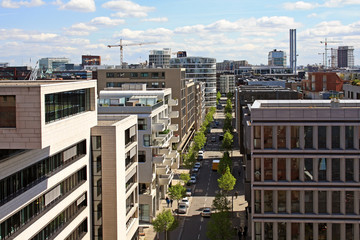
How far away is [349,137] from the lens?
153 ft

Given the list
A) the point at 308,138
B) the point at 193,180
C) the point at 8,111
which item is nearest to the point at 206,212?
the point at 193,180

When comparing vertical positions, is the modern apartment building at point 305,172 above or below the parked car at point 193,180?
above

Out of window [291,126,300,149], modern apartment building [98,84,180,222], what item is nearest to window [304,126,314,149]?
window [291,126,300,149]

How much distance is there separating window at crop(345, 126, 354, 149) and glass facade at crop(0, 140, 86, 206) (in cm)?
2446

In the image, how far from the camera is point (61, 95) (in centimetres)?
3778

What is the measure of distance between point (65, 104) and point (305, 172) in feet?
75.4

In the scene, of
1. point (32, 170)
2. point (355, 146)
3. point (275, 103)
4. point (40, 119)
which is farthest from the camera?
point (275, 103)

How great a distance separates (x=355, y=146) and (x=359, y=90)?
31.4 meters

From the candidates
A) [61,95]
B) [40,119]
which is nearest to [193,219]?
[61,95]

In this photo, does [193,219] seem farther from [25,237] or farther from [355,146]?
[25,237]

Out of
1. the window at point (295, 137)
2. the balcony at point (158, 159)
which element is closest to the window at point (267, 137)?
the window at point (295, 137)

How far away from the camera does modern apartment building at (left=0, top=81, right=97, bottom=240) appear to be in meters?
30.9

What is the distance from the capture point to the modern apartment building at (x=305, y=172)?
46.5 meters

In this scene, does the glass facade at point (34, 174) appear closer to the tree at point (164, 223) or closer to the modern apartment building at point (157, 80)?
the tree at point (164, 223)
